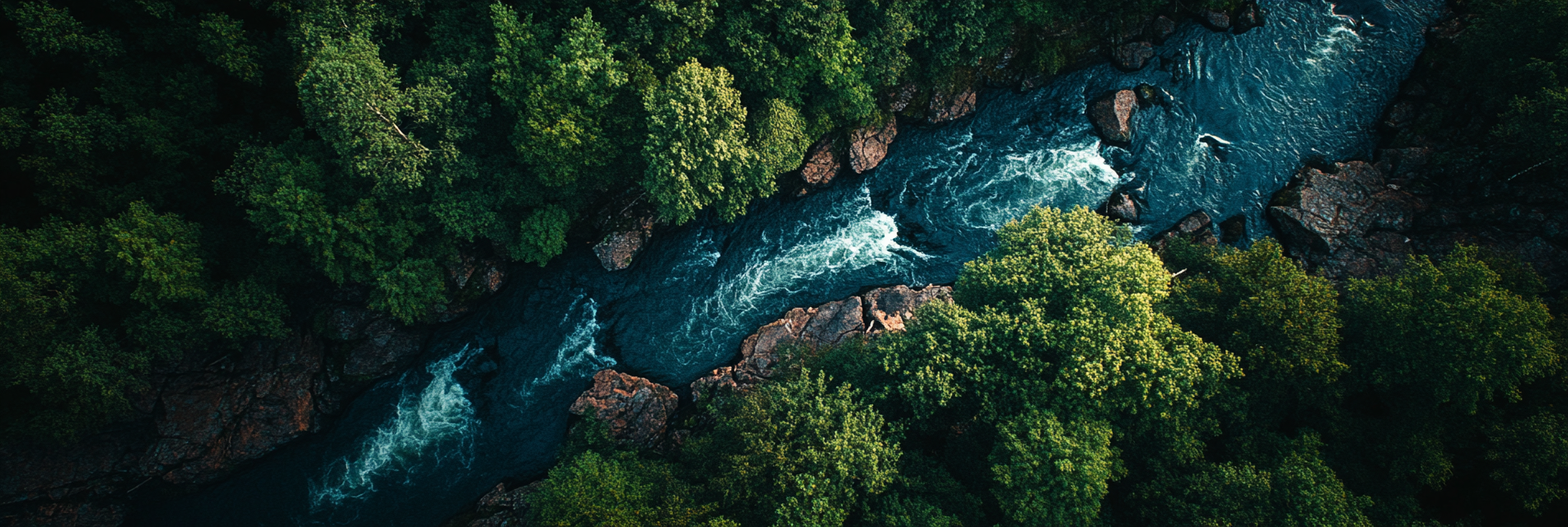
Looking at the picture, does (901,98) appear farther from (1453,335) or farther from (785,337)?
(1453,335)

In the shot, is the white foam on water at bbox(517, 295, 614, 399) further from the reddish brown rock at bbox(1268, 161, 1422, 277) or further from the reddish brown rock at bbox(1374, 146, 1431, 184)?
the reddish brown rock at bbox(1374, 146, 1431, 184)

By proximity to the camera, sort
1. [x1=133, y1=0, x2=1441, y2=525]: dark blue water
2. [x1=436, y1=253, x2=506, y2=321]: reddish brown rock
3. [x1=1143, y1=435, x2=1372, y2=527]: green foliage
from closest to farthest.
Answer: [x1=1143, y1=435, x2=1372, y2=527]: green foliage → [x1=133, y1=0, x2=1441, y2=525]: dark blue water → [x1=436, y1=253, x2=506, y2=321]: reddish brown rock

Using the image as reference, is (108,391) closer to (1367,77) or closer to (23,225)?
(23,225)

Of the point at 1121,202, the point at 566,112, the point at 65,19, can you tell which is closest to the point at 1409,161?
the point at 1121,202

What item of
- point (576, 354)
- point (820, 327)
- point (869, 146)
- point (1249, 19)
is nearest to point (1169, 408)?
point (820, 327)

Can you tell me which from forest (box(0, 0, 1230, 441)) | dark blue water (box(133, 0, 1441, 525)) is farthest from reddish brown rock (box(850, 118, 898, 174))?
forest (box(0, 0, 1230, 441))

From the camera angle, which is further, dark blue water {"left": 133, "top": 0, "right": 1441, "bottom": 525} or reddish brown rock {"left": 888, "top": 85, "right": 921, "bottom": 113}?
reddish brown rock {"left": 888, "top": 85, "right": 921, "bottom": 113}

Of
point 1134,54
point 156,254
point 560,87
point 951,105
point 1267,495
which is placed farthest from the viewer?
point 951,105
